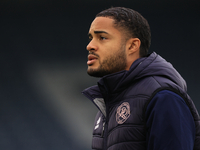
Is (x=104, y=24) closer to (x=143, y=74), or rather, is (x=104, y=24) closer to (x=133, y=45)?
(x=133, y=45)

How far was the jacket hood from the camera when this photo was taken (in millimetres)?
663

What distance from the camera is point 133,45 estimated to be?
2.59 ft

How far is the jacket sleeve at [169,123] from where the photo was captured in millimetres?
520

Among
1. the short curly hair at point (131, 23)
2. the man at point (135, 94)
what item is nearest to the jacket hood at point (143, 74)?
the man at point (135, 94)

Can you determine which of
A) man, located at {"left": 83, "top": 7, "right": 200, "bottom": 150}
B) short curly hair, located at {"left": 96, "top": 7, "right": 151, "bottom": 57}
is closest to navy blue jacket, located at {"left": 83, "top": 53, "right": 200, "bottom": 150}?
man, located at {"left": 83, "top": 7, "right": 200, "bottom": 150}

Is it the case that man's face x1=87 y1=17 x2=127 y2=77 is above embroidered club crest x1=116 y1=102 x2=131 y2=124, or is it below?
above

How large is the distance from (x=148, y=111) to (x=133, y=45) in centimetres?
29

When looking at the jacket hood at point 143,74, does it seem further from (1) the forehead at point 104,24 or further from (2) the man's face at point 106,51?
(1) the forehead at point 104,24

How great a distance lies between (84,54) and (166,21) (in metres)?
1.19

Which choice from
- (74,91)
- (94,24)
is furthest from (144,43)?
(74,91)

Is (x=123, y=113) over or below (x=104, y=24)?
below

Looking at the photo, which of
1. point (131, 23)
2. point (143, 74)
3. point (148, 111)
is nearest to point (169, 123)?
point (148, 111)

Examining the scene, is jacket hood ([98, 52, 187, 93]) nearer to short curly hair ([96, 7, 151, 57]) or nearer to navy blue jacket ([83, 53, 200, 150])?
navy blue jacket ([83, 53, 200, 150])

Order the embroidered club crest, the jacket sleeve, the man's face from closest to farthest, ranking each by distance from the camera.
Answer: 1. the jacket sleeve
2. the embroidered club crest
3. the man's face
